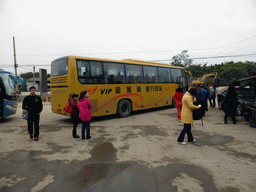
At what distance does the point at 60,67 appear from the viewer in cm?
812

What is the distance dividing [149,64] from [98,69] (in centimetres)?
396

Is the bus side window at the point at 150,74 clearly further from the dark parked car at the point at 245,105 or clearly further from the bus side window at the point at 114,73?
the dark parked car at the point at 245,105

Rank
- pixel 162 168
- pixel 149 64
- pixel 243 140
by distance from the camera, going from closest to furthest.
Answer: pixel 162 168
pixel 243 140
pixel 149 64

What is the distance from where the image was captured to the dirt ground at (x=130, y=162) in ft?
9.76

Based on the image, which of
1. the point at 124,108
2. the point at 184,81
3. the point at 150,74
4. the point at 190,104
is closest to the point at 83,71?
the point at 124,108

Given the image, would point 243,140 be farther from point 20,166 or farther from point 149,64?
point 149,64

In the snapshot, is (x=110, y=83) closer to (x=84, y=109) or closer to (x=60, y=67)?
(x=60, y=67)

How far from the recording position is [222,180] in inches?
121

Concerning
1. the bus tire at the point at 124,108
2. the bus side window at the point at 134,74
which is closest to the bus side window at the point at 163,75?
the bus side window at the point at 134,74

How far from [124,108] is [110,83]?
184 centimetres

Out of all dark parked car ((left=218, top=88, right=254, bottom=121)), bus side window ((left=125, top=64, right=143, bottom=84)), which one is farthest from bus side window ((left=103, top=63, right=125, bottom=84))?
dark parked car ((left=218, top=88, right=254, bottom=121))

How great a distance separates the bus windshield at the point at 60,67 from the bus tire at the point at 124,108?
133 inches

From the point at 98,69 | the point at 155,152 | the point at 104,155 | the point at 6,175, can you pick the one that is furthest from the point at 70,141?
the point at 98,69

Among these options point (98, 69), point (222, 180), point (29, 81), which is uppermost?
point (29, 81)
